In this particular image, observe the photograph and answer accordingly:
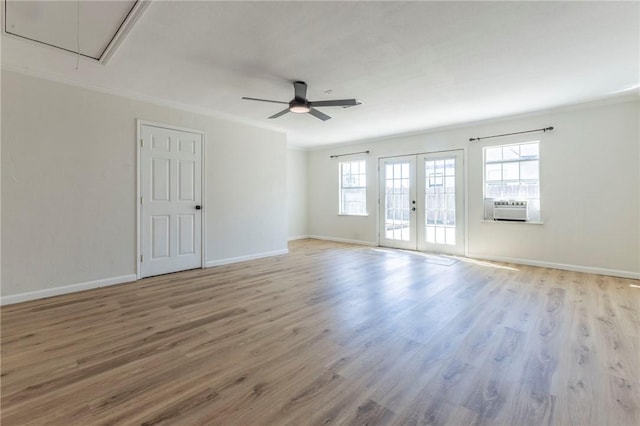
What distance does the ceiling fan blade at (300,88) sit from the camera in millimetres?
3646

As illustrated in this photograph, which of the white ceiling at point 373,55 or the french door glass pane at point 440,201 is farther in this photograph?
the french door glass pane at point 440,201

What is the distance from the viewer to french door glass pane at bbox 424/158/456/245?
607 centimetres

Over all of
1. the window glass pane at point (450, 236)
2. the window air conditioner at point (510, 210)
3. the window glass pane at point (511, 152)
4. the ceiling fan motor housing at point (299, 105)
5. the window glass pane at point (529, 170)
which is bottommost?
the window glass pane at point (450, 236)

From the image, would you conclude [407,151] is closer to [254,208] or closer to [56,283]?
[254,208]

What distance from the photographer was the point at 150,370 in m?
1.98

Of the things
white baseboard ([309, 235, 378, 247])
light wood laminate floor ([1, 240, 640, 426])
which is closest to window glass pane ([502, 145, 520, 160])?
light wood laminate floor ([1, 240, 640, 426])

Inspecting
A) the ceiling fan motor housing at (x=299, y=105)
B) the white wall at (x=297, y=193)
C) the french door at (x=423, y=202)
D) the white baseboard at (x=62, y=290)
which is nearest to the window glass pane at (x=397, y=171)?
the french door at (x=423, y=202)

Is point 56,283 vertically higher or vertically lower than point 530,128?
lower

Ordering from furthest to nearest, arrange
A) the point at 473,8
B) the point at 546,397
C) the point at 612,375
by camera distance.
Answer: the point at 473,8 < the point at 612,375 < the point at 546,397

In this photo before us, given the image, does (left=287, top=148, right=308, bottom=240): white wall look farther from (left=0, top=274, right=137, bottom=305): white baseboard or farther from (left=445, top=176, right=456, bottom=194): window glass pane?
(left=0, top=274, right=137, bottom=305): white baseboard

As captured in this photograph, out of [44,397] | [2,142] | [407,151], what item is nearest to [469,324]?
[44,397]

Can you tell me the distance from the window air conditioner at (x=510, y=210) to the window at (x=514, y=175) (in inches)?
3.7

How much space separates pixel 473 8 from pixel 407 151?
441cm

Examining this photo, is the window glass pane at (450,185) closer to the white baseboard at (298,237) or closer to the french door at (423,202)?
the french door at (423,202)
